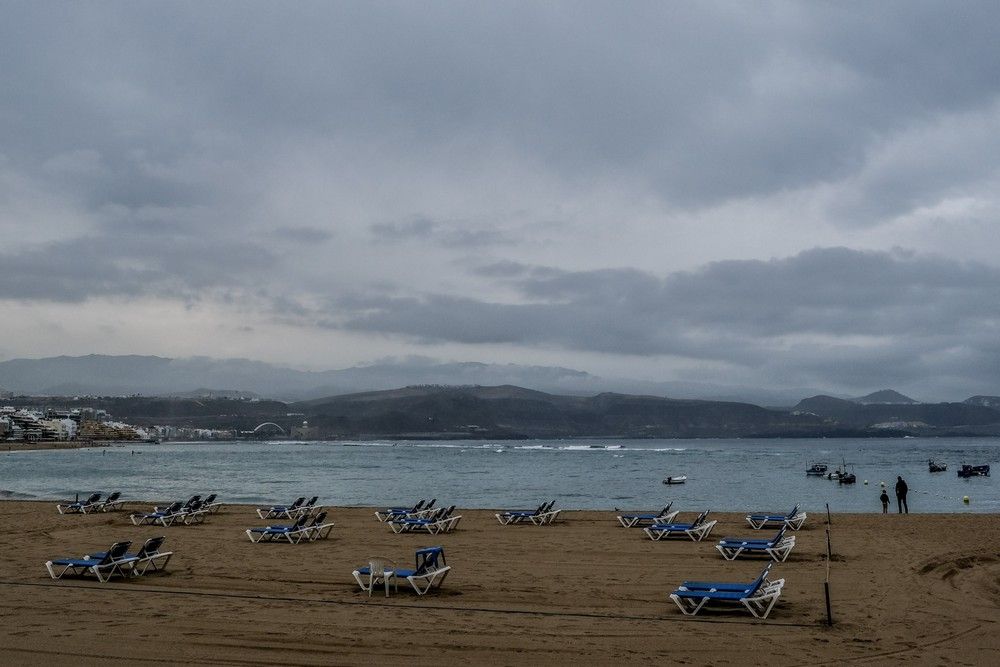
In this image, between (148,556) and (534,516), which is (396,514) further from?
(148,556)

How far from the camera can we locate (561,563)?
1488 centimetres

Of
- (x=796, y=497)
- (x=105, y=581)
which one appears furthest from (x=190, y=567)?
(x=796, y=497)

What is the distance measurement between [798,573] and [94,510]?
23.2 m

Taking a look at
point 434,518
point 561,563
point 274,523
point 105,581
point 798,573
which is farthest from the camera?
point 274,523

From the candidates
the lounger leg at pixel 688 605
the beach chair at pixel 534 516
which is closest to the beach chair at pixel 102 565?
the lounger leg at pixel 688 605

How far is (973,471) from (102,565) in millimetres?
78499

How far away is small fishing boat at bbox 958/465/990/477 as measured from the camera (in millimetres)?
71750

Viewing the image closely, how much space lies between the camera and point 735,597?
33.2 feet

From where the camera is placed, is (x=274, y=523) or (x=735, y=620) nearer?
(x=735, y=620)

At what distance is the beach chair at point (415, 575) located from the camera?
1160 cm

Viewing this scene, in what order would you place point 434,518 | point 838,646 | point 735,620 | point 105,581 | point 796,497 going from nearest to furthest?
point 838,646 < point 735,620 < point 105,581 < point 434,518 < point 796,497

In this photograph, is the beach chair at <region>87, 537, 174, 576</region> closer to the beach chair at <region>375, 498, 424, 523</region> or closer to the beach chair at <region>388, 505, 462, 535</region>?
the beach chair at <region>388, 505, 462, 535</region>

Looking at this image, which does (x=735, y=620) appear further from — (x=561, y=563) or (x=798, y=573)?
(x=561, y=563)

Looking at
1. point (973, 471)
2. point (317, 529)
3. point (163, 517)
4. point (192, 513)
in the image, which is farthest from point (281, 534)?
point (973, 471)
